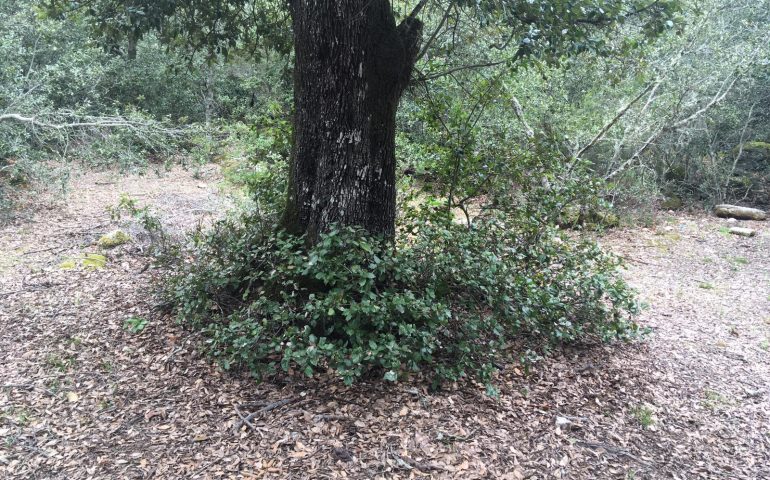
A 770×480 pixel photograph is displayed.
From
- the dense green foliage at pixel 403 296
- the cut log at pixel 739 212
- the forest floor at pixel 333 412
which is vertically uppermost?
the cut log at pixel 739 212

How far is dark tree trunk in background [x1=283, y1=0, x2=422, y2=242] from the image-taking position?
3.23 meters

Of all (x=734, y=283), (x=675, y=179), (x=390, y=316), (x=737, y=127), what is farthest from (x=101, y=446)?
(x=737, y=127)

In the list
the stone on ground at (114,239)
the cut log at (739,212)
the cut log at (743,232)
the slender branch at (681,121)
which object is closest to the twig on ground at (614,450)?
the stone on ground at (114,239)

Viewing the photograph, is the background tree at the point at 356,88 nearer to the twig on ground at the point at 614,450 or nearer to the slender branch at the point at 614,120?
the twig on ground at the point at 614,450

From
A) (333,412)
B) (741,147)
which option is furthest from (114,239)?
(741,147)

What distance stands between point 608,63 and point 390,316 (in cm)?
360

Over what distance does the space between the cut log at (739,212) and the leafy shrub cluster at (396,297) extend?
26.2 feet

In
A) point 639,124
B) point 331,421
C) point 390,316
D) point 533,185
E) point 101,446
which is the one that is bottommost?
point 101,446

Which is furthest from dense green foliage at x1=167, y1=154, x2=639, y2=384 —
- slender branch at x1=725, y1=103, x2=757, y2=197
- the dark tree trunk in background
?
slender branch at x1=725, y1=103, x2=757, y2=197

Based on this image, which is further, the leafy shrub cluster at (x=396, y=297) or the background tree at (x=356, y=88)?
the background tree at (x=356, y=88)

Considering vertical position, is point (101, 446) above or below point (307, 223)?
below

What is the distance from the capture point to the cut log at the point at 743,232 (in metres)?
9.27

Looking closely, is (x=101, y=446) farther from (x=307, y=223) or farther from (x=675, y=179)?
(x=675, y=179)

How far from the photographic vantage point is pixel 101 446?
2.70 metres
